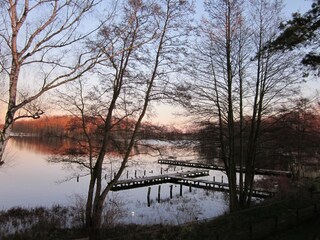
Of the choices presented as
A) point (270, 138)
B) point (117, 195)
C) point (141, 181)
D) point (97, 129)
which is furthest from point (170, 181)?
point (97, 129)

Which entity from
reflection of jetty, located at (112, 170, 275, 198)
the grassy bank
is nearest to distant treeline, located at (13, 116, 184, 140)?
the grassy bank

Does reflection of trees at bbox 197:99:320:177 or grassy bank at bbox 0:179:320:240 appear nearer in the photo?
grassy bank at bbox 0:179:320:240

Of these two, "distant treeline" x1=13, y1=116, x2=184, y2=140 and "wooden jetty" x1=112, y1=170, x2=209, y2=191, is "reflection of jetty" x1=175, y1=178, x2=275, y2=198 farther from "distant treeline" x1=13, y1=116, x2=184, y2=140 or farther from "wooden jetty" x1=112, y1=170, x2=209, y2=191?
A: "distant treeline" x1=13, y1=116, x2=184, y2=140

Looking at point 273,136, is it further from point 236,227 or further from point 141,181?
point 141,181

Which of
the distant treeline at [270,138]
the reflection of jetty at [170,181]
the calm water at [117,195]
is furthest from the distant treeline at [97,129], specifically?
the reflection of jetty at [170,181]

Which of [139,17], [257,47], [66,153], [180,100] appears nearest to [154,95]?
[180,100]

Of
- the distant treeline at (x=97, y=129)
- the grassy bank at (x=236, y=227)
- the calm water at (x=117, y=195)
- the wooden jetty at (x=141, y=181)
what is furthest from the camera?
the wooden jetty at (x=141, y=181)

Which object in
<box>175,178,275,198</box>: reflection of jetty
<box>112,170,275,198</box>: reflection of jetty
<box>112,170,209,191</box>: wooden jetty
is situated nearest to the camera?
<box>175,178,275,198</box>: reflection of jetty

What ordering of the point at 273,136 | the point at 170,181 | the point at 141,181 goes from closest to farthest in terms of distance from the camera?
the point at 273,136 → the point at 141,181 → the point at 170,181

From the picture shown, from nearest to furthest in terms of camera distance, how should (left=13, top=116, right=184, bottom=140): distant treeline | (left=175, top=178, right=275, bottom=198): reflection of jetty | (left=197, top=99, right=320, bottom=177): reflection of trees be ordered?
(left=13, top=116, right=184, bottom=140): distant treeline < (left=197, top=99, right=320, bottom=177): reflection of trees < (left=175, top=178, right=275, bottom=198): reflection of jetty

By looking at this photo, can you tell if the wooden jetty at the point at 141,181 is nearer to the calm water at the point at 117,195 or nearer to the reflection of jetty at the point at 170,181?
the reflection of jetty at the point at 170,181

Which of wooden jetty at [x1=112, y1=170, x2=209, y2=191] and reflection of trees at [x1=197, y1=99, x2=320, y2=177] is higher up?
reflection of trees at [x1=197, y1=99, x2=320, y2=177]

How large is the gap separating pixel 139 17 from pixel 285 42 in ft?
16.8

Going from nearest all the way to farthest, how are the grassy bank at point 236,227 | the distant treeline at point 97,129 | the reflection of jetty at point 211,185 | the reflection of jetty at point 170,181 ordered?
the grassy bank at point 236,227 → the distant treeline at point 97,129 → the reflection of jetty at point 211,185 → the reflection of jetty at point 170,181
